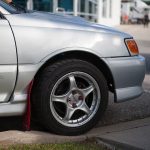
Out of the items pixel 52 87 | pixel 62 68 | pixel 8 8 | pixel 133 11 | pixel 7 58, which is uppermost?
pixel 8 8

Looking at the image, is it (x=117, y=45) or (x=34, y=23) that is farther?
(x=117, y=45)

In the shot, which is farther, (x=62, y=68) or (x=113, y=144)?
(x=62, y=68)

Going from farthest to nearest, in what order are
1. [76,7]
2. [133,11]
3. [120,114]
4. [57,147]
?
[133,11] → [76,7] → [120,114] → [57,147]

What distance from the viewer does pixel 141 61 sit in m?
5.32

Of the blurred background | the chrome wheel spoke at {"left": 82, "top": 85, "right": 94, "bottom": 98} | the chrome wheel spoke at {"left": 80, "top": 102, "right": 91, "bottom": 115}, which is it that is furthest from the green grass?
the blurred background

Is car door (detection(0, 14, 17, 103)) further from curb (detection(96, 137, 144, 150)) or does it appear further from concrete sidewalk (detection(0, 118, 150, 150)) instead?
curb (detection(96, 137, 144, 150))

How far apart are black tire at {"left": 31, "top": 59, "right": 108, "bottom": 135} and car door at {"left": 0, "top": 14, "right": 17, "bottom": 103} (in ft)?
0.99

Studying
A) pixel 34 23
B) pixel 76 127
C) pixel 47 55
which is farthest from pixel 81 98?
pixel 34 23

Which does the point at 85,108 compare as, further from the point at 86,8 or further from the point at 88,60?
the point at 86,8

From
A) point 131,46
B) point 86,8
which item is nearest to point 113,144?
point 131,46

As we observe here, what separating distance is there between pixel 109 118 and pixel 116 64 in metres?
0.92

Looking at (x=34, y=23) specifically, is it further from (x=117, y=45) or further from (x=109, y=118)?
(x=109, y=118)

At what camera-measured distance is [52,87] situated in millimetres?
4844

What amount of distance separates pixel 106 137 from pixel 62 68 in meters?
0.85
